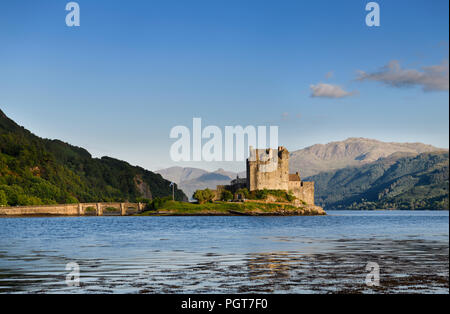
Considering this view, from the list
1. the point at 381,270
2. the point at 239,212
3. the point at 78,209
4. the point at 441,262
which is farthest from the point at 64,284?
the point at 78,209

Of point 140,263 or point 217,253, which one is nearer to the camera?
point 140,263

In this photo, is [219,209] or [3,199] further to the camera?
[219,209]

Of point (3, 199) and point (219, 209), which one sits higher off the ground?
point (3, 199)

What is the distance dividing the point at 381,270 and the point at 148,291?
13.3 metres

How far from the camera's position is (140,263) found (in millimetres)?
32219

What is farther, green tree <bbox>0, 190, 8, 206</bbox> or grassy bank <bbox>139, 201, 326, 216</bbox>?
grassy bank <bbox>139, 201, 326, 216</bbox>

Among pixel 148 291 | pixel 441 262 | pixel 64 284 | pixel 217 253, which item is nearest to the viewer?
pixel 148 291

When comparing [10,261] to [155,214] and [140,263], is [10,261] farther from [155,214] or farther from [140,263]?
[155,214]

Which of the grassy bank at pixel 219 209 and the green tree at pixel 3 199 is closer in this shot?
the green tree at pixel 3 199

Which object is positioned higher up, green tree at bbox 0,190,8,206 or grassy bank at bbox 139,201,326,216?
green tree at bbox 0,190,8,206

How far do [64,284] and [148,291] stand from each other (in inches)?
Result: 175

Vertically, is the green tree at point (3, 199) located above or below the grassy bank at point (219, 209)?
above
